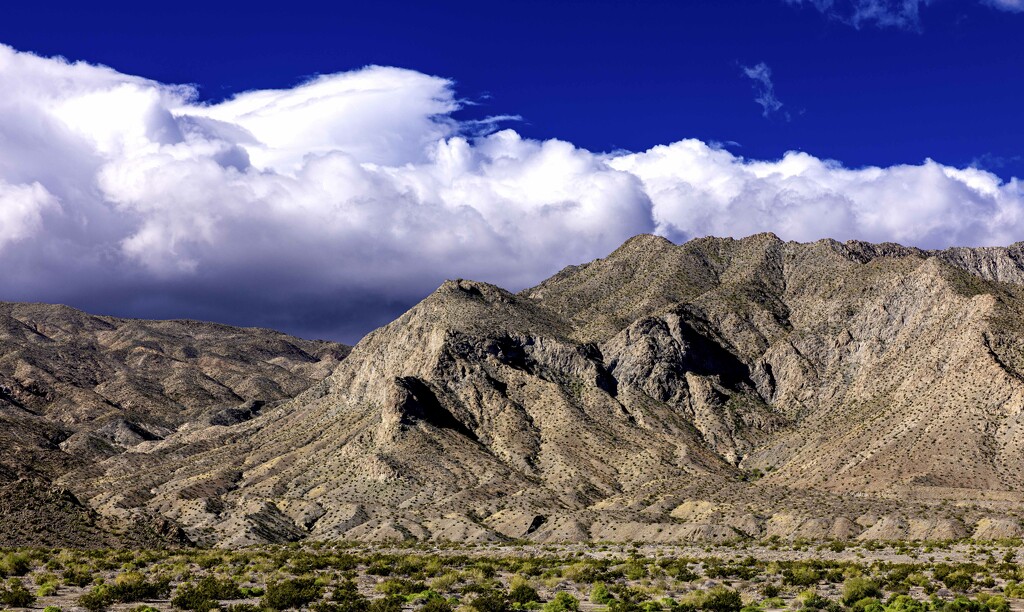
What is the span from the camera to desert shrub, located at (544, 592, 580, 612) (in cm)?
5705

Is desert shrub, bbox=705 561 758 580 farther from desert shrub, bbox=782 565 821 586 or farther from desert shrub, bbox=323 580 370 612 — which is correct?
desert shrub, bbox=323 580 370 612

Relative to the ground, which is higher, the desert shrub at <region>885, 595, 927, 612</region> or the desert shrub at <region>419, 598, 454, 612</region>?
the desert shrub at <region>419, 598, 454, 612</region>

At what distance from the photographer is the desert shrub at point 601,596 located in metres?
61.9

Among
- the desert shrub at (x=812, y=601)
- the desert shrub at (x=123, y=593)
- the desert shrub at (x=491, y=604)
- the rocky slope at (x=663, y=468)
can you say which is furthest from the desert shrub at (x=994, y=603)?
the rocky slope at (x=663, y=468)

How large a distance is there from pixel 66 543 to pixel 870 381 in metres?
140

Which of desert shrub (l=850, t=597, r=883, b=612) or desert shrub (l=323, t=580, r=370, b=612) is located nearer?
desert shrub (l=323, t=580, r=370, b=612)

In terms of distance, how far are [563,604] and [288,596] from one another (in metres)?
15.8

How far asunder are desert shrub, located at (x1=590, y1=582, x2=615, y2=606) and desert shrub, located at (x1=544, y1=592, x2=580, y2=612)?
2.18 metres

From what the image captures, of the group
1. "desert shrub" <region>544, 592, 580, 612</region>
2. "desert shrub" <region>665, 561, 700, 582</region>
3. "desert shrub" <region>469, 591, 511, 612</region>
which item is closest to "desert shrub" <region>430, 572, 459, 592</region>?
"desert shrub" <region>469, 591, 511, 612</region>

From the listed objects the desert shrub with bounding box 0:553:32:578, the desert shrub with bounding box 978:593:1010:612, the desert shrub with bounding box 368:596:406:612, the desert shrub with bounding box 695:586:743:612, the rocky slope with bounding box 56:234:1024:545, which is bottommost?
the desert shrub with bounding box 978:593:1010:612

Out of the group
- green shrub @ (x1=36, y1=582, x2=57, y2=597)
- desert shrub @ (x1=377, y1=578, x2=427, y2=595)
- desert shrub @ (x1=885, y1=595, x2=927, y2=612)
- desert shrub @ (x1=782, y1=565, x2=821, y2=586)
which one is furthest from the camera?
desert shrub @ (x1=782, y1=565, x2=821, y2=586)

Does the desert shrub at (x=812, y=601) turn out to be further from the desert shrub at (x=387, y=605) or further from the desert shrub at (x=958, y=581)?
the desert shrub at (x=387, y=605)

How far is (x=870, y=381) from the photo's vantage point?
625 feet

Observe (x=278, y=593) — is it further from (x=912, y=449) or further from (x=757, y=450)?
(x=757, y=450)
